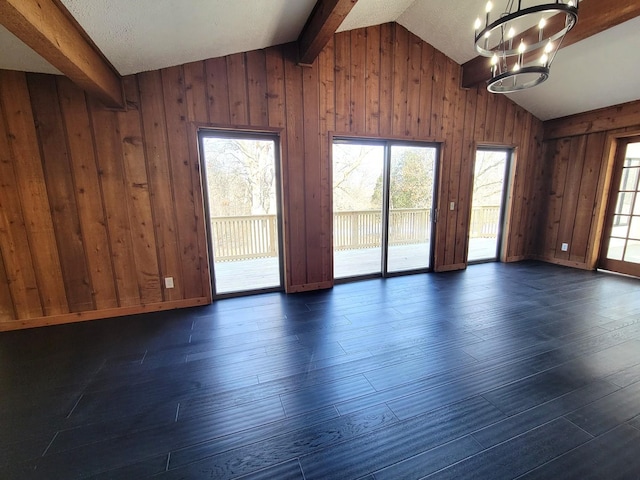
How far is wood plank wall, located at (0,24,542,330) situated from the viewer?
2.54m

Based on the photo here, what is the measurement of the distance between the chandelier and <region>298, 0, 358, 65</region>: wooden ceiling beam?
3.34 feet

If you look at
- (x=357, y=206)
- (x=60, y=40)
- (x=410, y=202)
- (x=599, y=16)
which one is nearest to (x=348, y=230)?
(x=357, y=206)

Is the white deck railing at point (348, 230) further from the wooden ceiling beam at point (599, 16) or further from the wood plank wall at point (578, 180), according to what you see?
the wooden ceiling beam at point (599, 16)

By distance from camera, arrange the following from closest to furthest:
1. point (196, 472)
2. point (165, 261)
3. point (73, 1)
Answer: point (196, 472) < point (73, 1) < point (165, 261)

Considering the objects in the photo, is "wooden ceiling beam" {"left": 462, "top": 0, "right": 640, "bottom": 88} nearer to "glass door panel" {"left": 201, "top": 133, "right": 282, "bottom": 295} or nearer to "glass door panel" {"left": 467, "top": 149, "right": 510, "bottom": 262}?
"glass door panel" {"left": 467, "top": 149, "right": 510, "bottom": 262}

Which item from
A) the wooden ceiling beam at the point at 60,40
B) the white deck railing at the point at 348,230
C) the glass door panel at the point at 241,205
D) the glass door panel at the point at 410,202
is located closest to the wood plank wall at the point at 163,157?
the glass door panel at the point at 241,205

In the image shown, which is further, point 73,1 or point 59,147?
point 59,147

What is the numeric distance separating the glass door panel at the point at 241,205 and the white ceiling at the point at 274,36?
90cm

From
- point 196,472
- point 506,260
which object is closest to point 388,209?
point 506,260

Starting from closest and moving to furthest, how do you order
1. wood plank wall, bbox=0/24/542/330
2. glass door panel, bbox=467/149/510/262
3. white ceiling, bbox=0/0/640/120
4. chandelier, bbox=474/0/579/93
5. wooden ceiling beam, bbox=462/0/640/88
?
chandelier, bbox=474/0/579/93
white ceiling, bbox=0/0/640/120
wooden ceiling beam, bbox=462/0/640/88
wood plank wall, bbox=0/24/542/330
glass door panel, bbox=467/149/510/262

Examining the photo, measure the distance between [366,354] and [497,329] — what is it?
1.34 m

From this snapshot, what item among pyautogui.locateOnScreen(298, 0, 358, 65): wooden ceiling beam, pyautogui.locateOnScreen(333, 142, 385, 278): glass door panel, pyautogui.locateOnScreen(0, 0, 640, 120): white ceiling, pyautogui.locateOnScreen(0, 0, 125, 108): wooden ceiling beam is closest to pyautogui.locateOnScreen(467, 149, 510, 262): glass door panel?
pyautogui.locateOnScreen(0, 0, 640, 120): white ceiling

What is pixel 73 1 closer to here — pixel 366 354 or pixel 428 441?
pixel 366 354

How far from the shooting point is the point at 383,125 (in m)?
3.62
